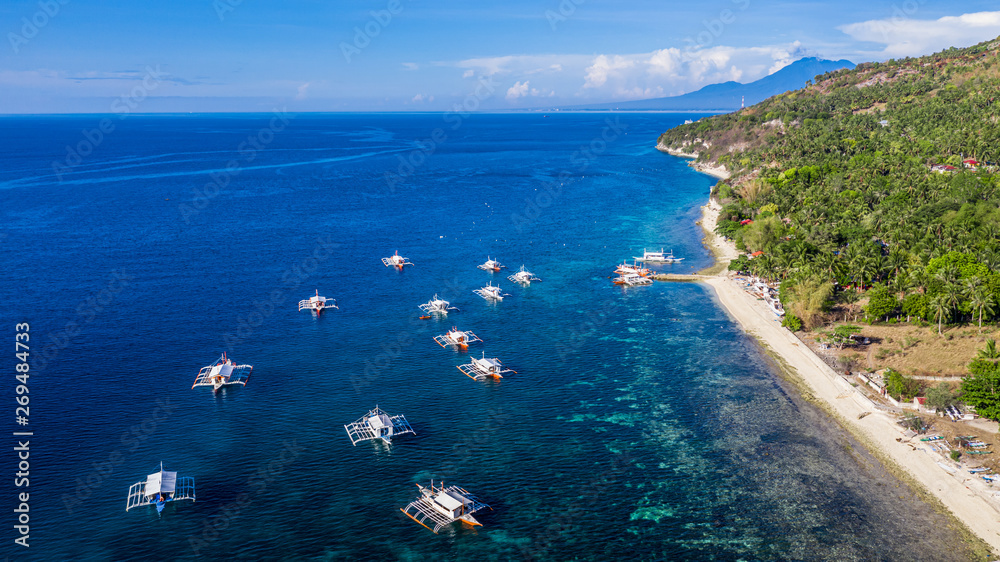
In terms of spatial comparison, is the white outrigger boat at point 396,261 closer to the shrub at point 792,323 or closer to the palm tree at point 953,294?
the shrub at point 792,323

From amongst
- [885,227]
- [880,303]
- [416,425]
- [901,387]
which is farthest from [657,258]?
[416,425]

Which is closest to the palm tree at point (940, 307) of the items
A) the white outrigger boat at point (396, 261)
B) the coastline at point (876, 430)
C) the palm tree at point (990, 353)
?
the palm tree at point (990, 353)

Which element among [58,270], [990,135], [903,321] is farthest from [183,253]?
[990,135]

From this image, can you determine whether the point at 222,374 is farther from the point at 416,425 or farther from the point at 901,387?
the point at 901,387

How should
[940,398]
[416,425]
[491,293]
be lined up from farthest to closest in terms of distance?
1. [491,293]
2. [416,425]
3. [940,398]

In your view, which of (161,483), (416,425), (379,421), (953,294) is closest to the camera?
(161,483)

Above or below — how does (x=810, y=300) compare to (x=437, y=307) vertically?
above

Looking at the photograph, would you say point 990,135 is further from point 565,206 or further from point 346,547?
point 346,547
